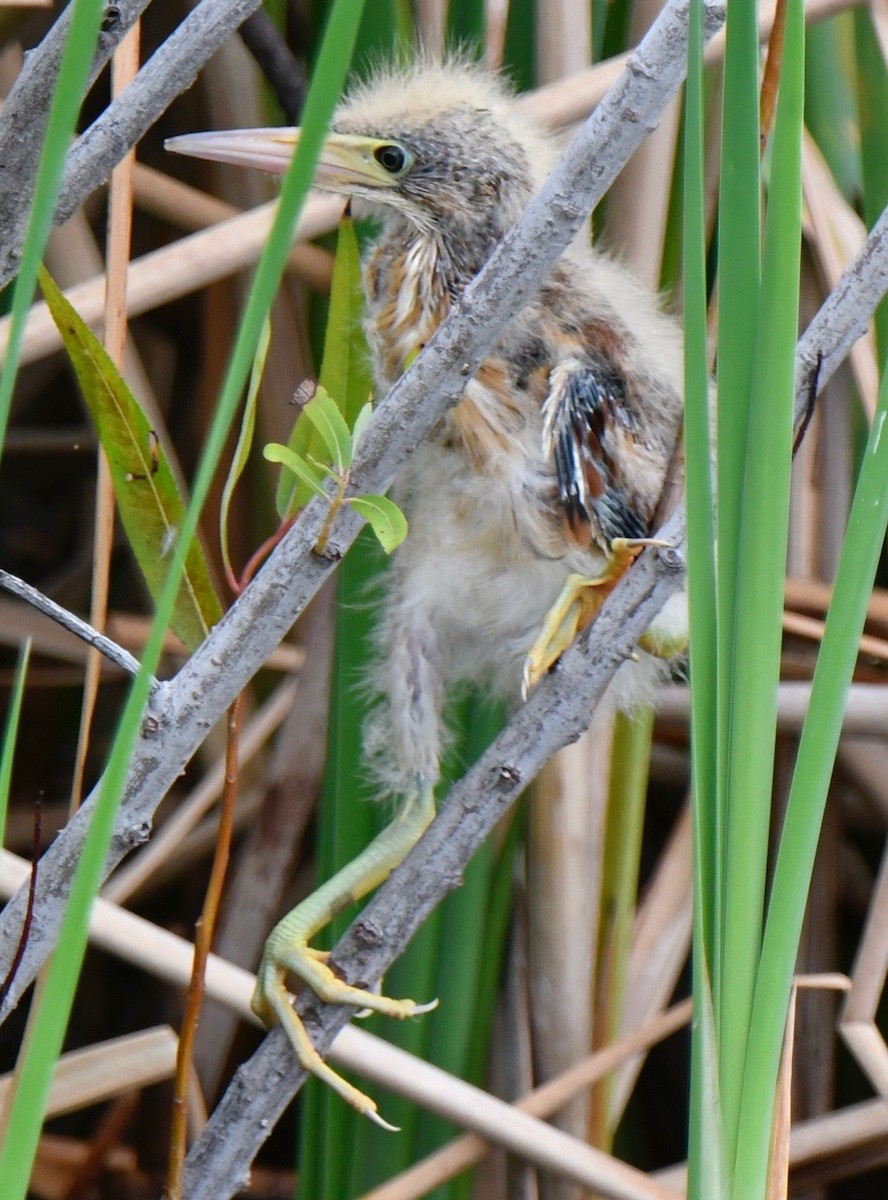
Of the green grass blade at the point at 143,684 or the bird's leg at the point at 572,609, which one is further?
the bird's leg at the point at 572,609

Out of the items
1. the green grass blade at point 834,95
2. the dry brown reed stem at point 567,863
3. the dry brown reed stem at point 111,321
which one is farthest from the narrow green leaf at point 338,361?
the green grass blade at point 834,95

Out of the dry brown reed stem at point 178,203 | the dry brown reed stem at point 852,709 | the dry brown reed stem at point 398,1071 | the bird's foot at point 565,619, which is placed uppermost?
the dry brown reed stem at point 178,203

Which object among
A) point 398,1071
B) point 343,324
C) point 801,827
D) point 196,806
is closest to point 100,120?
point 343,324

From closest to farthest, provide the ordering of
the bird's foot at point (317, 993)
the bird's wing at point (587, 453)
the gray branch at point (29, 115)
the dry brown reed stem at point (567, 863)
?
the gray branch at point (29, 115) → the bird's foot at point (317, 993) → the bird's wing at point (587, 453) → the dry brown reed stem at point (567, 863)

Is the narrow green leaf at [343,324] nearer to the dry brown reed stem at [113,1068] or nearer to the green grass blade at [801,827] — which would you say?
the green grass blade at [801,827]

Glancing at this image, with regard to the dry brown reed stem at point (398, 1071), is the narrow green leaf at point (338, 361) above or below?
above

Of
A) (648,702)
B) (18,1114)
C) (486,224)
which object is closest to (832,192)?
(486,224)

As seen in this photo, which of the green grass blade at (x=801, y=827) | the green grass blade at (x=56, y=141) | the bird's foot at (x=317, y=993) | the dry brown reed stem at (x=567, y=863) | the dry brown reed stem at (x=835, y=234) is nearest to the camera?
the green grass blade at (x=56, y=141)
